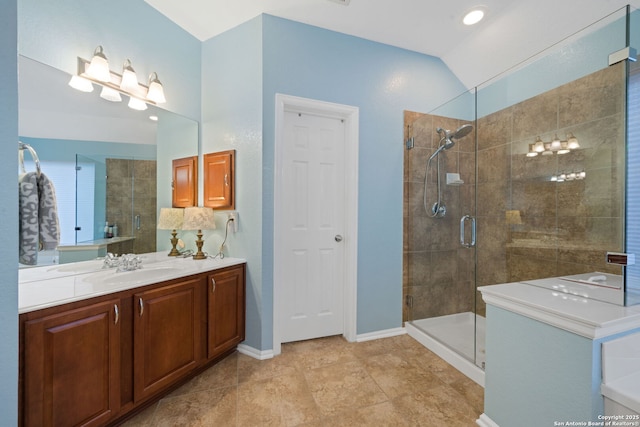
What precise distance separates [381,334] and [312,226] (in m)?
1.26

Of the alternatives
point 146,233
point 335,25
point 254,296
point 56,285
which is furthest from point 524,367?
point 335,25

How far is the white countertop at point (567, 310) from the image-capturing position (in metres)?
1.00

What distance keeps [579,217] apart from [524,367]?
1154 mm

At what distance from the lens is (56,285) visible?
1.37m

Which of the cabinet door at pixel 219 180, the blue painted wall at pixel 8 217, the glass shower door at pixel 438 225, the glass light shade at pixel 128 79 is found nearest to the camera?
the blue painted wall at pixel 8 217

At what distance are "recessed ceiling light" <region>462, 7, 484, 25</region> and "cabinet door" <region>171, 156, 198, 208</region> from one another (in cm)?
266

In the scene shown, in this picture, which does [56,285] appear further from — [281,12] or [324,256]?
[281,12]

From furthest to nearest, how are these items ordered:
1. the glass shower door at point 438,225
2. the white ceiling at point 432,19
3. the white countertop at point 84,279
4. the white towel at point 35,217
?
1. the glass shower door at point 438,225
2. the white ceiling at point 432,19
3. the white countertop at point 84,279
4. the white towel at point 35,217

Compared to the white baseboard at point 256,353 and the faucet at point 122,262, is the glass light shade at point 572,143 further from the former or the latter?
the faucet at point 122,262

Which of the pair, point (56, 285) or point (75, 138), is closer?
point (56, 285)

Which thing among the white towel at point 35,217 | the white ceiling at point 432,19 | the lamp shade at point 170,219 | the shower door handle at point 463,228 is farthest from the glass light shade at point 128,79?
the shower door handle at point 463,228

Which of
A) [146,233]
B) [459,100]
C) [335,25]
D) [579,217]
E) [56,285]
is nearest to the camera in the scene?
[56,285]

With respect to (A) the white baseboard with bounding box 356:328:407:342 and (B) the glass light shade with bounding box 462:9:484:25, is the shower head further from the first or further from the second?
(A) the white baseboard with bounding box 356:328:407:342

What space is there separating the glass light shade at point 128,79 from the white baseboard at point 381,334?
2.77 m
